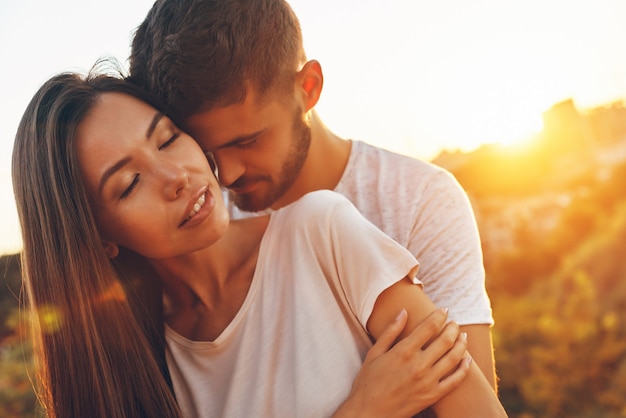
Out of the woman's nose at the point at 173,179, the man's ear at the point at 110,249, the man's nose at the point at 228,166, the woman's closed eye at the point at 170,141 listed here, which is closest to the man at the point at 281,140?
the man's nose at the point at 228,166

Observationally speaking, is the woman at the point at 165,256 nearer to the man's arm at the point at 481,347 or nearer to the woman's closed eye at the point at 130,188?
the woman's closed eye at the point at 130,188

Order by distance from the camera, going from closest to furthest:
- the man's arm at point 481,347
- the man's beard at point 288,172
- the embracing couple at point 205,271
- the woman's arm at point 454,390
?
the woman's arm at point 454,390 < the embracing couple at point 205,271 < the man's arm at point 481,347 < the man's beard at point 288,172

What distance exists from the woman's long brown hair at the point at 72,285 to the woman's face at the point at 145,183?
0.18ft

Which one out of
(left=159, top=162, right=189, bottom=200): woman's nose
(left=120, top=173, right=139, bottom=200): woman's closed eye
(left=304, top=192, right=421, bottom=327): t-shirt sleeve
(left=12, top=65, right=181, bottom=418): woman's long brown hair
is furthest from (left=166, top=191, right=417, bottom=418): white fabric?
(left=120, top=173, right=139, bottom=200): woman's closed eye

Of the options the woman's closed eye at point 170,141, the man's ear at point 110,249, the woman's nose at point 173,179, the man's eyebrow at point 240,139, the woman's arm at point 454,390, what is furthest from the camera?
the man's eyebrow at point 240,139

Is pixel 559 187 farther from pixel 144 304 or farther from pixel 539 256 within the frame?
pixel 144 304

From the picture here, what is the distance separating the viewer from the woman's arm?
165 cm

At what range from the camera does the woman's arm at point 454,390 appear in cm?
165

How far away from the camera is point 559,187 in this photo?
1048 inches

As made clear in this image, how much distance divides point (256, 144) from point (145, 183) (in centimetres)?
69

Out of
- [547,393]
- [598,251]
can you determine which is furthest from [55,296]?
[598,251]

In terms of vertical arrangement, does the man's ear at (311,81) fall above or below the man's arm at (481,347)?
above

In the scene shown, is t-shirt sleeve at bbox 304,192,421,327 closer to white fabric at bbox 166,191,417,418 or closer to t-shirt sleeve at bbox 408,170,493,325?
white fabric at bbox 166,191,417,418

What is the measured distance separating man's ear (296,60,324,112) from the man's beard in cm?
10
